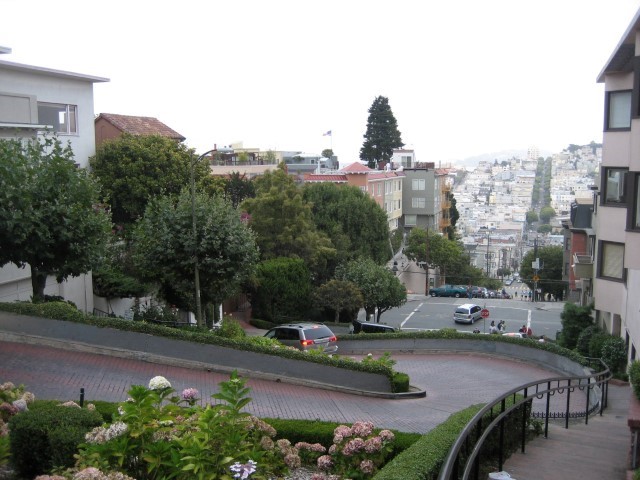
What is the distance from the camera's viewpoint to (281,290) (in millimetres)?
39469

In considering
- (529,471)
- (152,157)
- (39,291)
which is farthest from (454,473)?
(152,157)

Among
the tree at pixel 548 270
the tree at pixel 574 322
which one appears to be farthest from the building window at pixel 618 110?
the tree at pixel 548 270

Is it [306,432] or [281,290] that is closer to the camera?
[306,432]

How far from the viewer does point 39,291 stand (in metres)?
22.4

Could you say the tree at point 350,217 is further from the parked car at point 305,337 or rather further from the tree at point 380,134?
the tree at point 380,134

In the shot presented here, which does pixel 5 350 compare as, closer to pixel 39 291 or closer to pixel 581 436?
pixel 39 291

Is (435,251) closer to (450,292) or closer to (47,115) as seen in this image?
(450,292)

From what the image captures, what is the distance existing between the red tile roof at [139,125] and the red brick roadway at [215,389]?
24909 mm

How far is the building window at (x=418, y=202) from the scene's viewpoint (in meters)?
89.7

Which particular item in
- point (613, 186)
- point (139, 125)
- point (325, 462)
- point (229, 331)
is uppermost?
point (139, 125)

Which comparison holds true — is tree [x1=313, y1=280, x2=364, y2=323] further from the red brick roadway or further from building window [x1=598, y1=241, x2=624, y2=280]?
the red brick roadway

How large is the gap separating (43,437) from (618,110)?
22871 millimetres

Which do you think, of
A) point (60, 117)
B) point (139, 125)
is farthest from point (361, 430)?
point (139, 125)

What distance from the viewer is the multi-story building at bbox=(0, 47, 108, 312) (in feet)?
85.1
